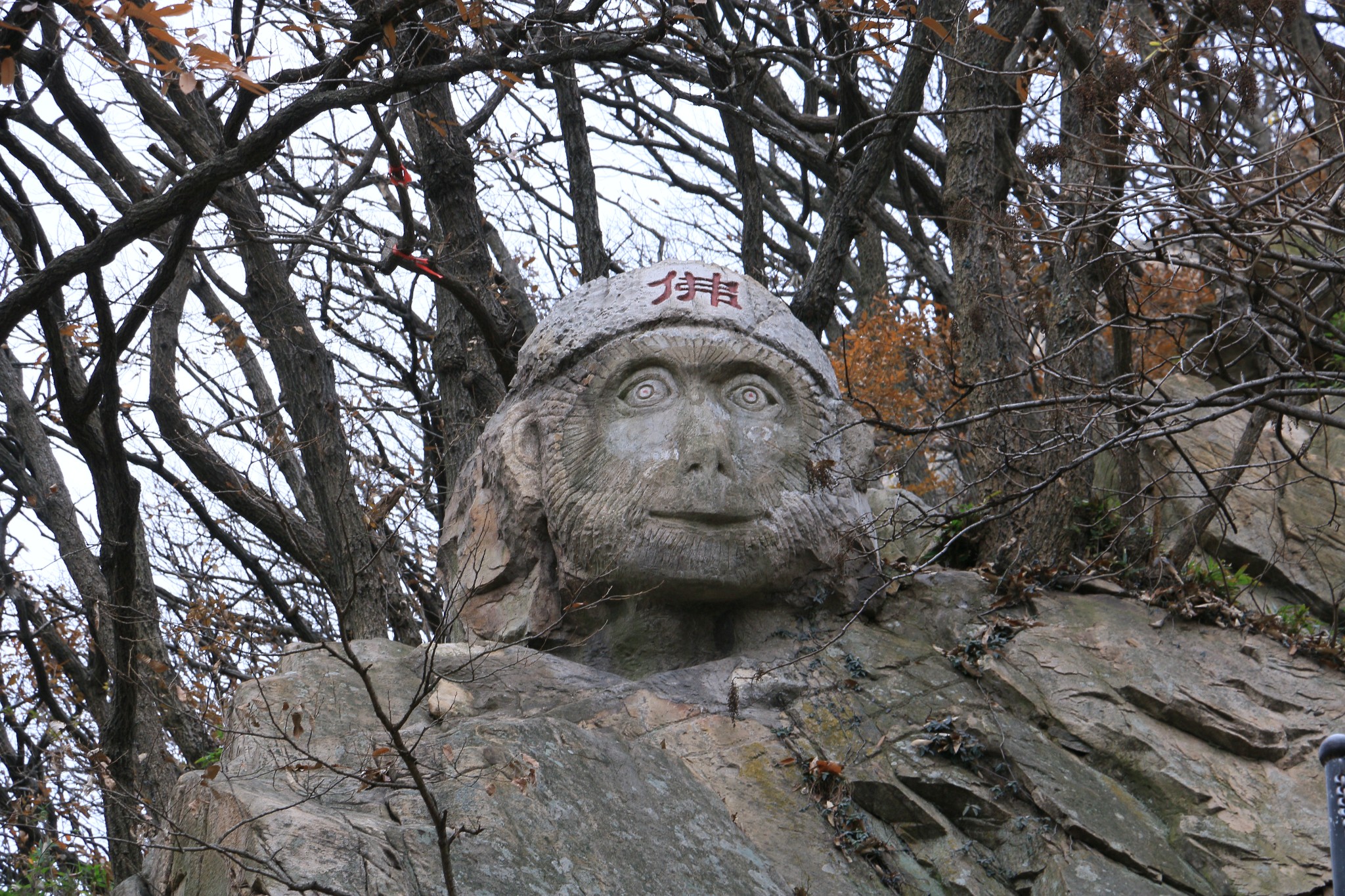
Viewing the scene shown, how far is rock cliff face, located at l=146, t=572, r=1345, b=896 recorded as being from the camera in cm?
416

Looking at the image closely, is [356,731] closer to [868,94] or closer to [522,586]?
[522,586]

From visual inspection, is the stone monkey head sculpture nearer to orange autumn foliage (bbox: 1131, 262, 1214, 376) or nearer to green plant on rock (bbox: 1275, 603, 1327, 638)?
green plant on rock (bbox: 1275, 603, 1327, 638)

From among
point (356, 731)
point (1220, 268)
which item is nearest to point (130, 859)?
point (356, 731)

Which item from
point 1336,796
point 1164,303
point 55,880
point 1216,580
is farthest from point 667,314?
Answer: point 55,880

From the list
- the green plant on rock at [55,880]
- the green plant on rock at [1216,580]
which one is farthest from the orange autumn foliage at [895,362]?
the green plant on rock at [55,880]

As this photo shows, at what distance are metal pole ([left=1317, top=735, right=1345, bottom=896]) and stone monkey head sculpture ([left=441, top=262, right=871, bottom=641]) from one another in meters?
2.91

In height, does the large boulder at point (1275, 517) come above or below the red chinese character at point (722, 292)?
below

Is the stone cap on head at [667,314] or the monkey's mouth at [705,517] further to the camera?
the stone cap on head at [667,314]

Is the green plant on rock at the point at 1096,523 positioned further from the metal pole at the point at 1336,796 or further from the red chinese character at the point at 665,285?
the metal pole at the point at 1336,796

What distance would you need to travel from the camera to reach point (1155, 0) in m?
9.36

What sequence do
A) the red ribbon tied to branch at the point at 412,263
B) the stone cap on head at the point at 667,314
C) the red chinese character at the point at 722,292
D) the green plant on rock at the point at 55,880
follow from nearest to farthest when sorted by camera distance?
the stone cap on head at the point at 667,314, the red chinese character at the point at 722,292, the red ribbon tied to branch at the point at 412,263, the green plant on rock at the point at 55,880

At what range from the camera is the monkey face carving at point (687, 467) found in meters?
5.72

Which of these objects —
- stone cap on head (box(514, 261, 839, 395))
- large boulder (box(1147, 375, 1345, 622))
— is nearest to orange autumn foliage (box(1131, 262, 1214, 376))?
large boulder (box(1147, 375, 1345, 622))

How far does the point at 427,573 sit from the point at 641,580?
5.93 meters
